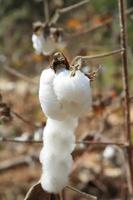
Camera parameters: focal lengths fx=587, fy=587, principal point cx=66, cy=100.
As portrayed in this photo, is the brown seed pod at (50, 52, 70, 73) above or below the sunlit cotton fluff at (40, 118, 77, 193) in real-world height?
above

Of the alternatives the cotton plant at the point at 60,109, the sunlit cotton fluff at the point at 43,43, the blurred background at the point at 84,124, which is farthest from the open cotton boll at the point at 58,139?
the sunlit cotton fluff at the point at 43,43

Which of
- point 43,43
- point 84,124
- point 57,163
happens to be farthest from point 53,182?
point 84,124

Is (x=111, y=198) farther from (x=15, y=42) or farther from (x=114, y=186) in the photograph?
(x=15, y=42)

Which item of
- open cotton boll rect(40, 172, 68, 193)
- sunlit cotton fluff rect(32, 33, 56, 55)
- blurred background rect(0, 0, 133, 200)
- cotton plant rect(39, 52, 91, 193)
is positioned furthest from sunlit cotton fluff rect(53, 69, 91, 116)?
sunlit cotton fluff rect(32, 33, 56, 55)

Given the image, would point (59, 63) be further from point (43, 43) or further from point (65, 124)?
point (43, 43)

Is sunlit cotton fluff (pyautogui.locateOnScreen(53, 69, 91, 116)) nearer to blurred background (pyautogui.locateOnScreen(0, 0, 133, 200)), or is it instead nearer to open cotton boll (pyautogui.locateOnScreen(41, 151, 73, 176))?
open cotton boll (pyautogui.locateOnScreen(41, 151, 73, 176))

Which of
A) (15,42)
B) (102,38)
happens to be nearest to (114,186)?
(102,38)
